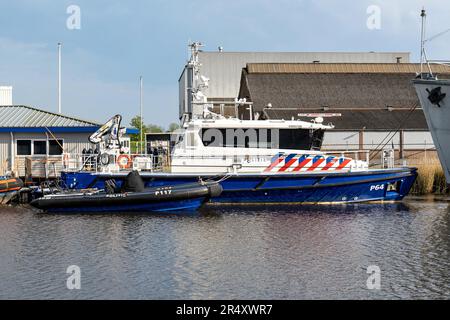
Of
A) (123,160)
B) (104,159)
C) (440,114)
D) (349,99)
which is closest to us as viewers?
(104,159)

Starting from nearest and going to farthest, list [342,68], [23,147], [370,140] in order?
[23,147] → [370,140] → [342,68]


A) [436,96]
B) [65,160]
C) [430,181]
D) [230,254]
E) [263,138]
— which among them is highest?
[436,96]

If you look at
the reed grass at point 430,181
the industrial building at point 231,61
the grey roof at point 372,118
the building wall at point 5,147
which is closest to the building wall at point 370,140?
the grey roof at point 372,118

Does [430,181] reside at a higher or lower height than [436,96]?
lower

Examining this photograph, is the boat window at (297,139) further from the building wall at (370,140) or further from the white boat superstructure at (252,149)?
the building wall at (370,140)

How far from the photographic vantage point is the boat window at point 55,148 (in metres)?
25.8

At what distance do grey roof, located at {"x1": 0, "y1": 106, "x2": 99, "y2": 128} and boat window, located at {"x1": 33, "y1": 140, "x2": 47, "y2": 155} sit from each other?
683 mm

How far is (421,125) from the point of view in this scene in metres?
33.9

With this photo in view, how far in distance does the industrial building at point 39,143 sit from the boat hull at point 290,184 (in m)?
4.21

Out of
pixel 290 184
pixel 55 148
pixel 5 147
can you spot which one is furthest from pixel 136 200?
pixel 5 147

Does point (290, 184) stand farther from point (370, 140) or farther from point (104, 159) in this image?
point (370, 140)

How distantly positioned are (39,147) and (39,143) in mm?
159

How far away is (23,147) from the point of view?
85.0 ft
